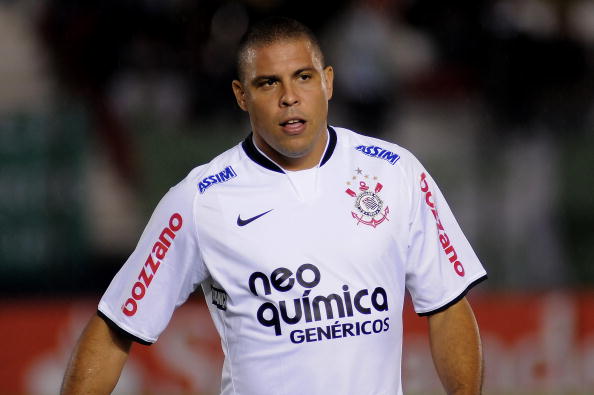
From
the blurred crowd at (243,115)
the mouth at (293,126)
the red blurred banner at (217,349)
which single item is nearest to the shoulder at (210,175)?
the mouth at (293,126)

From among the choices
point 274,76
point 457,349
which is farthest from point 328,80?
point 457,349

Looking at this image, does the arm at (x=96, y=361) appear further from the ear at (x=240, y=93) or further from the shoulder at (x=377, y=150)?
the shoulder at (x=377, y=150)

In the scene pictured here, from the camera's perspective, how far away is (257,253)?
353 centimetres

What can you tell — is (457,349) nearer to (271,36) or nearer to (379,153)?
(379,153)

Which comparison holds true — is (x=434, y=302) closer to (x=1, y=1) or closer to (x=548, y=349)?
(x=548, y=349)

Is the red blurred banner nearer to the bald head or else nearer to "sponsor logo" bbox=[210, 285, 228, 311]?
"sponsor logo" bbox=[210, 285, 228, 311]

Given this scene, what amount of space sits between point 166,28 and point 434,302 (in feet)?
15.5

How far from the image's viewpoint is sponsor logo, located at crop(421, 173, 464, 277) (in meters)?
3.68

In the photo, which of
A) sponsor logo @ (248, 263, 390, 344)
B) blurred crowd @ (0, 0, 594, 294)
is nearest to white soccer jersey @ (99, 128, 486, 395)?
sponsor logo @ (248, 263, 390, 344)

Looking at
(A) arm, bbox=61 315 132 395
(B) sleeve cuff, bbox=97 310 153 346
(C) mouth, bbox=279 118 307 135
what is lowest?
(A) arm, bbox=61 315 132 395

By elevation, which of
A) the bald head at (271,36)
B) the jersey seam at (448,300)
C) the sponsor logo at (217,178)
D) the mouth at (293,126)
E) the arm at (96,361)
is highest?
the bald head at (271,36)

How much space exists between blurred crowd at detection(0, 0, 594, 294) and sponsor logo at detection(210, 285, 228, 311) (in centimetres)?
389

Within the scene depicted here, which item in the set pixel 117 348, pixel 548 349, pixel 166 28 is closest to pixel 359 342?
pixel 117 348

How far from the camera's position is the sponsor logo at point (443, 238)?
3684 mm
